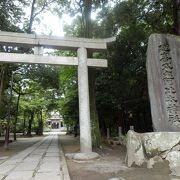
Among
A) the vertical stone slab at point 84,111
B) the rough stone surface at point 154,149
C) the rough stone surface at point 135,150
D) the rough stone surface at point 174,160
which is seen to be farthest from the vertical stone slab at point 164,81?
the vertical stone slab at point 84,111

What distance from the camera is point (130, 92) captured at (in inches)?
792

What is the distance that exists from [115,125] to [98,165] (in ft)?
56.1

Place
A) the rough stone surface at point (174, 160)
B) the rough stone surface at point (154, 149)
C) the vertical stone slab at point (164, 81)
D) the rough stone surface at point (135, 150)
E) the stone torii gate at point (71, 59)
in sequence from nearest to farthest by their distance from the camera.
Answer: the rough stone surface at point (174, 160) < the rough stone surface at point (154, 149) < the rough stone surface at point (135, 150) < the vertical stone slab at point (164, 81) < the stone torii gate at point (71, 59)

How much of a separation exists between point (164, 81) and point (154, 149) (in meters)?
2.37

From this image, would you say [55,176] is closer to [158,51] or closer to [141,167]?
[141,167]

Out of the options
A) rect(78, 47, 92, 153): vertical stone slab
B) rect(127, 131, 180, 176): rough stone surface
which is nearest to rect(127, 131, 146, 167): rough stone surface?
rect(127, 131, 180, 176): rough stone surface

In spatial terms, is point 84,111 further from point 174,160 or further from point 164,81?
point 174,160

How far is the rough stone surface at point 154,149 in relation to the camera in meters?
8.40

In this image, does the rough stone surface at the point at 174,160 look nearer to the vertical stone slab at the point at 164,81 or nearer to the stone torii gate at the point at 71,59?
the vertical stone slab at the point at 164,81

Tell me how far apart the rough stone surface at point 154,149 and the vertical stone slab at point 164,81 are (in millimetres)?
549

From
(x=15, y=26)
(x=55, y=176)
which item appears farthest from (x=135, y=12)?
(x=55, y=176)

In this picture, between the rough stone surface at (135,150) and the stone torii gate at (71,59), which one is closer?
the rough stone surface at (135,150)

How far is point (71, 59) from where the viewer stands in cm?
1245

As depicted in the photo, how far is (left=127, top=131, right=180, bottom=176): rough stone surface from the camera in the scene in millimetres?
8398
